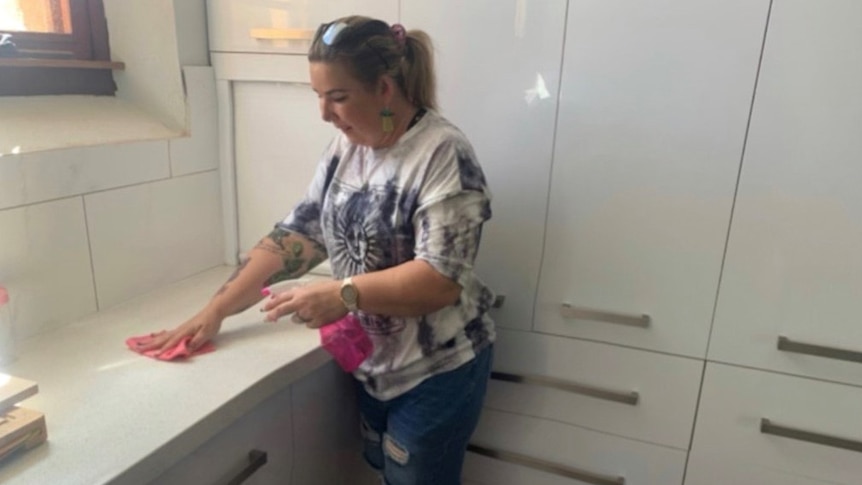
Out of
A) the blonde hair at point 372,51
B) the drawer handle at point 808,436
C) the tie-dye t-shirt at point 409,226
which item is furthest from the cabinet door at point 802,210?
the blonde hair at point 372,51

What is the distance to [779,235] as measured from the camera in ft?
3.64

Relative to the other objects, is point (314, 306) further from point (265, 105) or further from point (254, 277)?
point (265, 105)

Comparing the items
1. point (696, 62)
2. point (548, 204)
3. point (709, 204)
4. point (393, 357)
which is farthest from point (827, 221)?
point (393, 357)

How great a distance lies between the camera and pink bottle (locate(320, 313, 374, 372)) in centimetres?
108

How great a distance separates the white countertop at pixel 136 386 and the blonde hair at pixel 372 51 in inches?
20.0

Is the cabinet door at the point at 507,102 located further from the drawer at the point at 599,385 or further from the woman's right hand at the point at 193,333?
the woman's right hand at the point at 193,333

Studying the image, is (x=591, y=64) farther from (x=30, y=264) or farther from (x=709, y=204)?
(x=30, y=264)

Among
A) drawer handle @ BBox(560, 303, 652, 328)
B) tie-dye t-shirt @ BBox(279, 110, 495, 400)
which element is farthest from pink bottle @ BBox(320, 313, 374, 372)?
drawer handle @ BBox(560, 303, 652, 328)

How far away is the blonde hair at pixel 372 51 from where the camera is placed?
95 cm

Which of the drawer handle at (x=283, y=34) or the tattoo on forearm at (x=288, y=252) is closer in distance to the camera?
the tattoo on forearm at (x=288, y=252)

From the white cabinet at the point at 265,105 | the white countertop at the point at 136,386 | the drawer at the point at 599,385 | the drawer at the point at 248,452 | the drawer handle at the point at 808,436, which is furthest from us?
the white cabinet at the point at 265,105

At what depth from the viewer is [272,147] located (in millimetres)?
1471

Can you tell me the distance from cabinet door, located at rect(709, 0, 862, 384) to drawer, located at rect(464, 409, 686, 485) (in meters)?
0.30

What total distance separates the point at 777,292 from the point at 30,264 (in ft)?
4.50
